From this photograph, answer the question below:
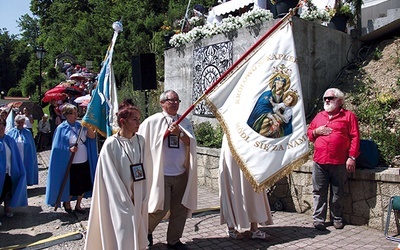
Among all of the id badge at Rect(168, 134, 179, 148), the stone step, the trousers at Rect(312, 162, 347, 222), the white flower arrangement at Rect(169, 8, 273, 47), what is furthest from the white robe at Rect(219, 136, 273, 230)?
the stone step

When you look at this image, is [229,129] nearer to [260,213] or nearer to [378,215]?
[260,213]

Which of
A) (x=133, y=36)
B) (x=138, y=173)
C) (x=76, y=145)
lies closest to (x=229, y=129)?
(x=138, y=173)

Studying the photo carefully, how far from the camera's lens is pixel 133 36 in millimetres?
19953

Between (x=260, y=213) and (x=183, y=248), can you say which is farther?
(x=260, y=213)

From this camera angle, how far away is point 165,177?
14.9 ft

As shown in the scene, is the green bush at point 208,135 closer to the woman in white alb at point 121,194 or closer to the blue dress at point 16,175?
the blue dress at point 16,175

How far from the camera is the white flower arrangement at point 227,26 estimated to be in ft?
27.6

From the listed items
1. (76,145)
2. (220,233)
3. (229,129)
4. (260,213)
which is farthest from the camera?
(76,145)

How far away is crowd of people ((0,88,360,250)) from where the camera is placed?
12.0 ft

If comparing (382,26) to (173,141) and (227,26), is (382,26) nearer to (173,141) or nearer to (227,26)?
(227,26)

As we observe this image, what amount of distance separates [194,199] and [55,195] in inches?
110

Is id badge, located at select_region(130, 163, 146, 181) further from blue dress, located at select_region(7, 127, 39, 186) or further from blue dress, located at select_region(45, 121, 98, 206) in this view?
blue dress, located at select_region(7, 127, 39, 186)

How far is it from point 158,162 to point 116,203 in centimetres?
90

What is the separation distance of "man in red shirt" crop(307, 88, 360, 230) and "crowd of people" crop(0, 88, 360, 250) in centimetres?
1
